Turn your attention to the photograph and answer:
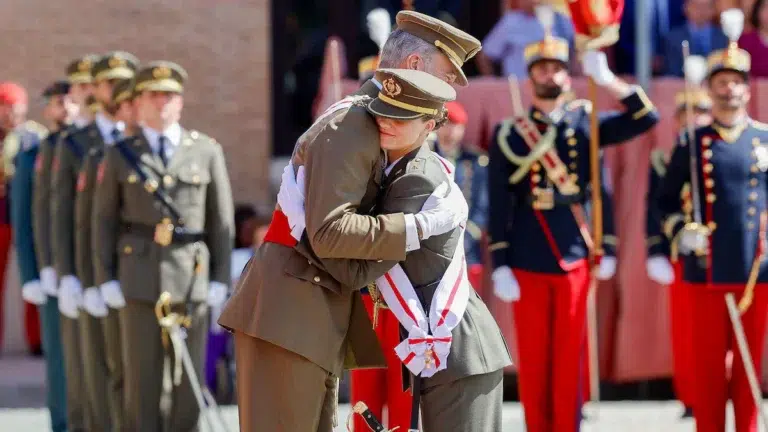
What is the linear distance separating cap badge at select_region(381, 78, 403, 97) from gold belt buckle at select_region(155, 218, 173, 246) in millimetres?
2361

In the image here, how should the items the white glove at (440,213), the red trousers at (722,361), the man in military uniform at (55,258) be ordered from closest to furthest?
1. the white glove at (440,213)
2. the red trousers at (722,361)
3. the man in military uniform at (55,258)

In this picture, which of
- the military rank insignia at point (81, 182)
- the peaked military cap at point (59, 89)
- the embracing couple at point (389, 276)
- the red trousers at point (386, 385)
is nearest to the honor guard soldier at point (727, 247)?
the red trousers at point (386, 385)

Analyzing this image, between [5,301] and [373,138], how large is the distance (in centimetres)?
637

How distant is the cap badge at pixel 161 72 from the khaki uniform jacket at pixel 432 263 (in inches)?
88.3

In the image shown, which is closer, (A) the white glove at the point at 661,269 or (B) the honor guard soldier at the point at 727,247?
(B) the honor guard soldier at the point at 727,247

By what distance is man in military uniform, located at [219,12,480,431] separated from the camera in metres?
4.70

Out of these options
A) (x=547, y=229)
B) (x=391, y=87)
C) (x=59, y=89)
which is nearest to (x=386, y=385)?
(x=547, y=229)

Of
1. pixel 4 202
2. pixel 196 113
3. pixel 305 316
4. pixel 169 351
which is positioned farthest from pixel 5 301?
pixel 305 316

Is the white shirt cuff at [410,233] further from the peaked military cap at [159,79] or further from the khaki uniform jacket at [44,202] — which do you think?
the khaki uniform jacket at [44,202]

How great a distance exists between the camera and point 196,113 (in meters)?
11.0

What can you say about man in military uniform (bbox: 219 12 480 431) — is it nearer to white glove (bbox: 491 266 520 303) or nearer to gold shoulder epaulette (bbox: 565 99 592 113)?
white glove (bbox: 491 266 520 303)

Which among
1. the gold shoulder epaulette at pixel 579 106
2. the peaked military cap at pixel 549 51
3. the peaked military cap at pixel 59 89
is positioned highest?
the peaked military cap at pixel 59 89

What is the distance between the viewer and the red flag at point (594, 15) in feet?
22.0

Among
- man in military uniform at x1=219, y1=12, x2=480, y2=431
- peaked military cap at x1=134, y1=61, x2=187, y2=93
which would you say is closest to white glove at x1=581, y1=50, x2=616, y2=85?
peaked military cap at x1=134, y1=61, x2=187, y2=93
